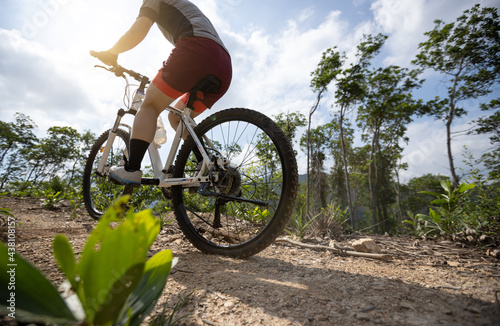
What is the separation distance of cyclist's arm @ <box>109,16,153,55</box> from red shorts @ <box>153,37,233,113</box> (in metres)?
0.40

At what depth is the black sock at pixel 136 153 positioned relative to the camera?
1.70 meters

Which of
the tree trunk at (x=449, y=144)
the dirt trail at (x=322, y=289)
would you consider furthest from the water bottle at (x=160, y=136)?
the tree trunk at (x=449, y=144)

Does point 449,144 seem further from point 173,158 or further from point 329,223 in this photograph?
point 173,158

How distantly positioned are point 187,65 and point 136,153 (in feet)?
2.61

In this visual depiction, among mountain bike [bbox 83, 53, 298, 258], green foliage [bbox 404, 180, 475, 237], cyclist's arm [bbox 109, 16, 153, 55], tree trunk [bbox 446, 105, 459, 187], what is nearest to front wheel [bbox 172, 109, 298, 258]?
mountain bike [bbox 83, 53, 298, 258]

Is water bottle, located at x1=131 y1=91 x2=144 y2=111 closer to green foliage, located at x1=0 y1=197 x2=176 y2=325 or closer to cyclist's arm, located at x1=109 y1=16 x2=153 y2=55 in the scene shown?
cyclist's arm, located at x1=109 y1=16 x2=153 y2=55

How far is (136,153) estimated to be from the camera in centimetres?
172

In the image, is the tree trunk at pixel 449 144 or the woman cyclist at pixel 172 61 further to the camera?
the tree trunk at pixel 449 144

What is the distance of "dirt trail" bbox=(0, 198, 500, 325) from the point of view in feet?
2.50

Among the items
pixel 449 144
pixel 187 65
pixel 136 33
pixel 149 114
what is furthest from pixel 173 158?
pixel 449 144

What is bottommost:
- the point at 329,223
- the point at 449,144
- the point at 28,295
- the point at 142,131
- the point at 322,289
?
the point at 322,289

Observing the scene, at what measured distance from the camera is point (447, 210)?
119 inches

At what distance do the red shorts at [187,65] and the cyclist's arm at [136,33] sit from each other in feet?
1.30

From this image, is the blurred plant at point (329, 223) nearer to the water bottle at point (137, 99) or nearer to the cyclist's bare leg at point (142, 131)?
the cyclist's bare leg at point (142, 131)
